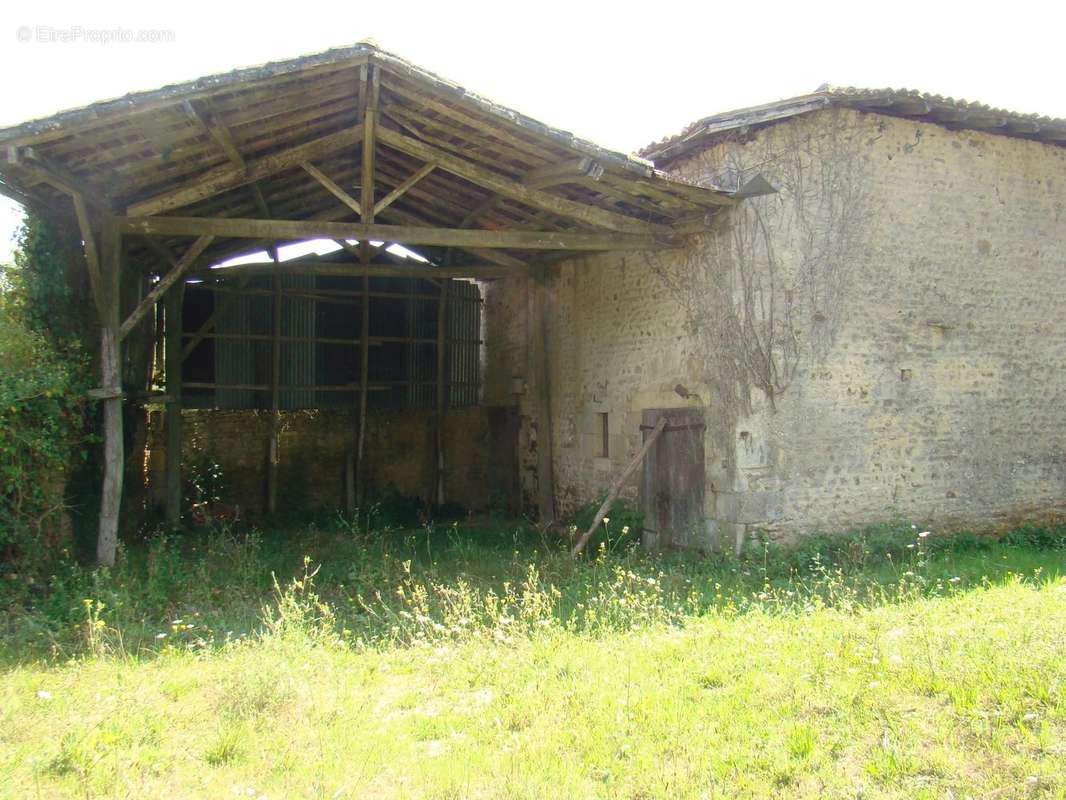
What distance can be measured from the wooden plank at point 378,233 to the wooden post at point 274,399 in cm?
360

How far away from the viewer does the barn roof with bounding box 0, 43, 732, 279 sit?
640 cm

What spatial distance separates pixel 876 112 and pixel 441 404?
24.9 ft

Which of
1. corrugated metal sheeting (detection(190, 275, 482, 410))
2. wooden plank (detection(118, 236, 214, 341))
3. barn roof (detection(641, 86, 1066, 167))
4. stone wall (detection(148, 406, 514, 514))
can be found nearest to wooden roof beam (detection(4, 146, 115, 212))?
wooden plank (detection(118, 236, 214, 341))

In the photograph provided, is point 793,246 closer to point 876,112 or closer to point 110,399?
point 876,112

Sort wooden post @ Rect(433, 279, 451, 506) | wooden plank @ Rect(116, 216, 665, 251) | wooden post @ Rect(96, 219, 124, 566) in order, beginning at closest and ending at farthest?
wooden post @ Rect(96, 219, 124, 566)
wooden plank @ Rect(116, 216, 665, 251)
wooden post @ Rect(433, 279, 451, 506)

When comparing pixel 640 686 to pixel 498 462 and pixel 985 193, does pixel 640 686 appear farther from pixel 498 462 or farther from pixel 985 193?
pixel 498 462

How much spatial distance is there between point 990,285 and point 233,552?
858cm

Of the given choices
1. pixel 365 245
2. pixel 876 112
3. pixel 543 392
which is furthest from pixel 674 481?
pixel 365 245

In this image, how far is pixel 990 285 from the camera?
888 cm

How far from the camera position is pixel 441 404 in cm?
1302

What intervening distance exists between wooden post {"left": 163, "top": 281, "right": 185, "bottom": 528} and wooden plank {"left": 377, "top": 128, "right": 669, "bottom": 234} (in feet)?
14.5

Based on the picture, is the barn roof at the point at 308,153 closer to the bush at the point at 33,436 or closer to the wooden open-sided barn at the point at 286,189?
the wooden open-sided barn at the point at 286,189

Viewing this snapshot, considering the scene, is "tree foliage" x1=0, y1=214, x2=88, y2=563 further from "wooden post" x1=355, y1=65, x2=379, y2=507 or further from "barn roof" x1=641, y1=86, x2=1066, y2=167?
"barn roof" x1=641, y1=86, x2=1066, y2=167

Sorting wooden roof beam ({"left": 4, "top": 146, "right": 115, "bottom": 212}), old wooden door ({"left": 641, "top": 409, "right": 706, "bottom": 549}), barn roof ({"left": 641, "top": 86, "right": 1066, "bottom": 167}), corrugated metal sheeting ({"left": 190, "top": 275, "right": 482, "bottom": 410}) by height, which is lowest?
old wooden door ({"left": 641, "top": 409, "right": 706, "bottom": 549})
